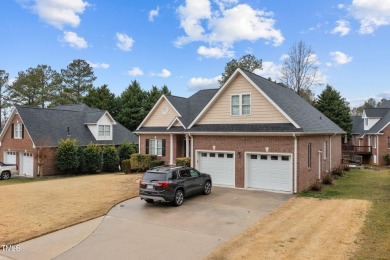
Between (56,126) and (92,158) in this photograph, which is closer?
(92,158)

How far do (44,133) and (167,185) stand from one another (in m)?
22.2

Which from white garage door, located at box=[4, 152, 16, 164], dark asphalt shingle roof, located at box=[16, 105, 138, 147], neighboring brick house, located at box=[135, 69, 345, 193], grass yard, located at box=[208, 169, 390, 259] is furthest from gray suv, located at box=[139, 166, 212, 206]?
white garage door, located at box=[4, 152, 16, 164]

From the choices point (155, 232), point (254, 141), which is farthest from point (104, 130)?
point (155, 232)

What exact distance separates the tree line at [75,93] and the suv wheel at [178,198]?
3915 centimetres

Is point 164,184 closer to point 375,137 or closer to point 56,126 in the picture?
point 56,126

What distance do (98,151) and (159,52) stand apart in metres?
12.1

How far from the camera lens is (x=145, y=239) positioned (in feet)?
30.5

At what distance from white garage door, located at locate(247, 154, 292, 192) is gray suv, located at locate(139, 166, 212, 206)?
4.63m

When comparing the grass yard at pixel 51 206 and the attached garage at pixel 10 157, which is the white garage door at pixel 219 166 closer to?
the grass yard at pixel 51 206

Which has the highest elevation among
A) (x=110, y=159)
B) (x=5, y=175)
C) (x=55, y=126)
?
(x=55, y=126)

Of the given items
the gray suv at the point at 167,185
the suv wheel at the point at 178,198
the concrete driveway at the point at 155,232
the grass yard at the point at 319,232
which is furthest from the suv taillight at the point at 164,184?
the grass yard at the point at 319,232

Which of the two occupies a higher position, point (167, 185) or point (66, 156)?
point (66, 156)

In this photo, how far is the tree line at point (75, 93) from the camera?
171 feet

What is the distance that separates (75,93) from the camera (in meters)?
62.6
